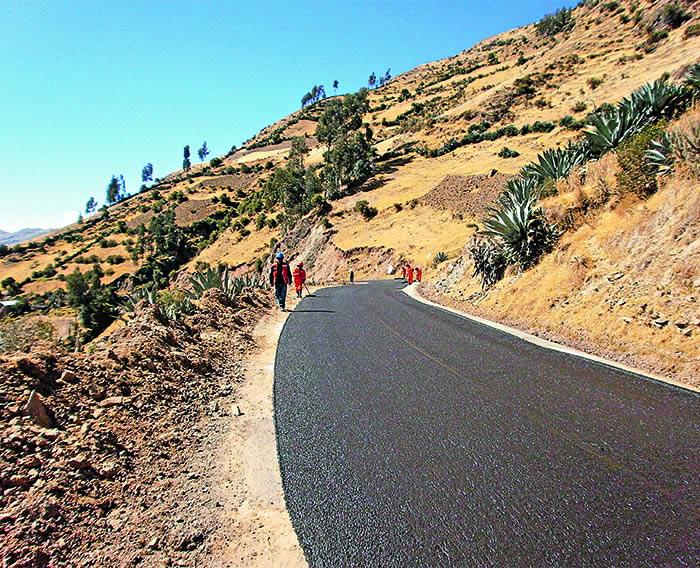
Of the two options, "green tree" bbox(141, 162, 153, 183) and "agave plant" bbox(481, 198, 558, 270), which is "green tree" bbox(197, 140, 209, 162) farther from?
"agave plant" bbox(481, 198, 558, 270)

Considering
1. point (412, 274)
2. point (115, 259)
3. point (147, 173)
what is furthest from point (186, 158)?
point (412, 274)

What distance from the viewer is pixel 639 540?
8.56 feet

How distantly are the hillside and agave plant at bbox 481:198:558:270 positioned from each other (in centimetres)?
45

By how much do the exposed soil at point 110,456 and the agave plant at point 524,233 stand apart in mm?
7872

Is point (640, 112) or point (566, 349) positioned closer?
point (566, 349)

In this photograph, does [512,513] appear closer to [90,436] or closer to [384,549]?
[384,549]

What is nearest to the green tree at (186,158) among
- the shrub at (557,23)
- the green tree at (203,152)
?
the green tree at (203,152)

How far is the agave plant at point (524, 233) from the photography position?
34.5ft

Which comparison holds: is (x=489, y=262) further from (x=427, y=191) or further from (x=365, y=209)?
(x=365, y=209)

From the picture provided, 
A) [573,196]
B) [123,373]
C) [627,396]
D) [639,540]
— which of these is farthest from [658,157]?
[123,373]

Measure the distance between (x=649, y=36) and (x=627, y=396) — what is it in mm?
66982

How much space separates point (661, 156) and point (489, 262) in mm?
4692

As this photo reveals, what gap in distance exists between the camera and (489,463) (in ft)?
11.9

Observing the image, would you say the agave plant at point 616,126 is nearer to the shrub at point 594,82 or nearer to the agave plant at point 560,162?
the agave plant at point 560,162
